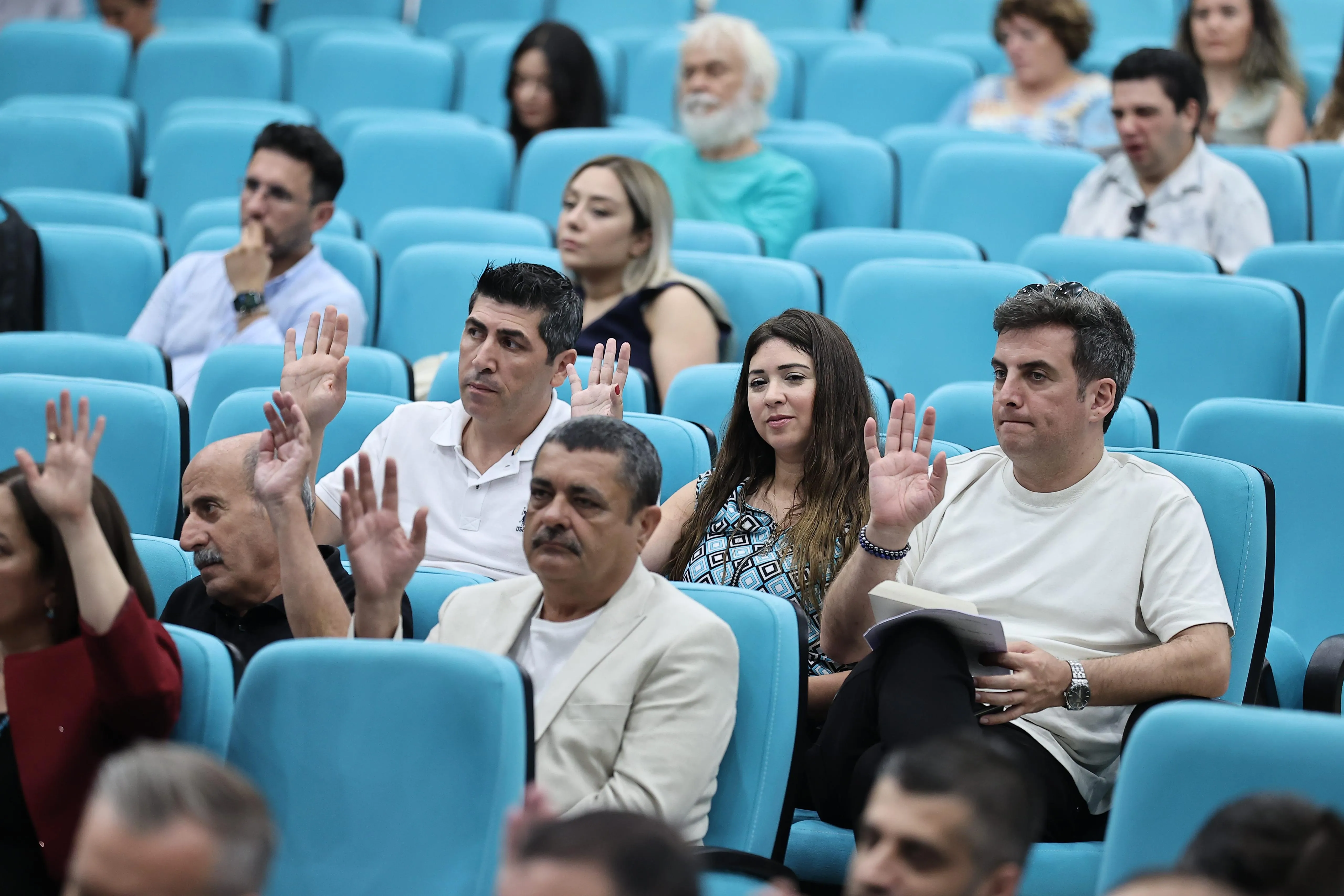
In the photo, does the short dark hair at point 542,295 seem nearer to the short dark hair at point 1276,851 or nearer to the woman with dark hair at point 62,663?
the woman with dark hair at point 62,663

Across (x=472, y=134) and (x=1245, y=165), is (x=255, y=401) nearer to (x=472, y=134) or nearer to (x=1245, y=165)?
(x=472, y=134)

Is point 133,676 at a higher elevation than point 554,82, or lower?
lower

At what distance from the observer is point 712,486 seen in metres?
2.62

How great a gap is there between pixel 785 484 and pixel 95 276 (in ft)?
7.24

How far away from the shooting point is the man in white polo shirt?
2.63 m

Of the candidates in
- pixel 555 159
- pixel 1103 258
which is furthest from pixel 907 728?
pixel 555 159

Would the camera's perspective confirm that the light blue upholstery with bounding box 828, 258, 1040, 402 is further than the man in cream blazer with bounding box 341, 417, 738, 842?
Yes

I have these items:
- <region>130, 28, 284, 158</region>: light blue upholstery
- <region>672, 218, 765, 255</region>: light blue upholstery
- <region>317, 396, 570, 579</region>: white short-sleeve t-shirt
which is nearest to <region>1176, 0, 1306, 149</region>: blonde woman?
<region>672, 218, 765, 255</region>: light blue upholstery

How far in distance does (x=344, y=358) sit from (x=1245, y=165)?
9.34 feet

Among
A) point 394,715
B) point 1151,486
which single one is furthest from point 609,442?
point 1151,486

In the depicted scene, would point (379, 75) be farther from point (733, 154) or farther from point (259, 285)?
point (259, 285)

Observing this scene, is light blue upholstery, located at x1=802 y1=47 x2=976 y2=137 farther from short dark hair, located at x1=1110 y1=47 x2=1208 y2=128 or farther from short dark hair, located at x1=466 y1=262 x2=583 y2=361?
short dark hair, located at x1=466 y1=262 x2=583 y2=361

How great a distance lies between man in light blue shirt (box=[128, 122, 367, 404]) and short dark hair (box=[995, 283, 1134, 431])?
6.32ft

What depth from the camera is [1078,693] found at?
85.6 inches
